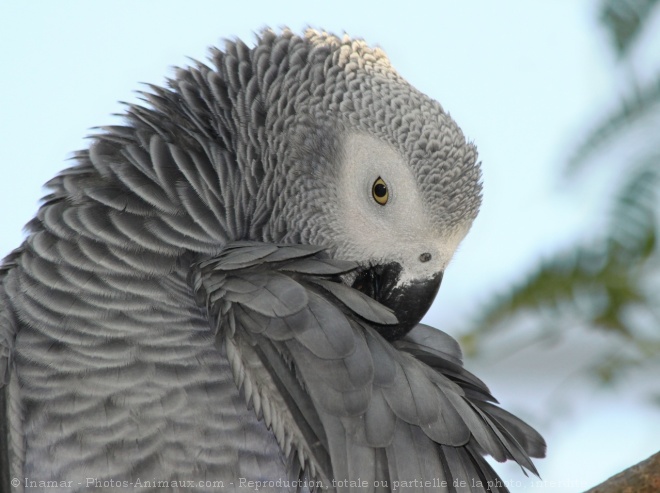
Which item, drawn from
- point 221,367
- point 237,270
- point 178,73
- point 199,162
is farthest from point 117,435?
point 178,73

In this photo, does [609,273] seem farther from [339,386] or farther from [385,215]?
[339,386]

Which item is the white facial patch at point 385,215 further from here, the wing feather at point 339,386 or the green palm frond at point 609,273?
the green palm frond at point 609,273

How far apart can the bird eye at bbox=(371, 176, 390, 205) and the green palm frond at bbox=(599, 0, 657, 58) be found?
1411 mm

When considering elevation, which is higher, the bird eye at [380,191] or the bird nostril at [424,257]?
the bird eye at [380,191]

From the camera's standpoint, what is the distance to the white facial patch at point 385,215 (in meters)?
2.88

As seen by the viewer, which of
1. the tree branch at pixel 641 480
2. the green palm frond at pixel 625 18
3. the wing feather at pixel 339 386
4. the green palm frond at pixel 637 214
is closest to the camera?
the tree branch at pixel 641 480

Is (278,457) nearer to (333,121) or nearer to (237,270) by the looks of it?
(237,270)

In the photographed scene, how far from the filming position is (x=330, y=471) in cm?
241

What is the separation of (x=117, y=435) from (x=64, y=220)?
717mm

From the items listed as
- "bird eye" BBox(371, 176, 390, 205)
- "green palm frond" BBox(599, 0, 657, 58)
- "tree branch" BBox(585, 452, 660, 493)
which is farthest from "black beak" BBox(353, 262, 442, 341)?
"green palm frond" BBox(599, 0, 657, 58)

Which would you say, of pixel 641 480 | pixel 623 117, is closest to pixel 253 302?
pixel 641 480

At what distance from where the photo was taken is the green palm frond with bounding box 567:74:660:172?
3660 millimetres

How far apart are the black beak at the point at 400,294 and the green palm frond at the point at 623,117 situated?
4.13 ft

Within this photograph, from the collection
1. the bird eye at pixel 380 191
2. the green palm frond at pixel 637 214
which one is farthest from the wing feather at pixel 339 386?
the green palm frond at pixel 637 214
